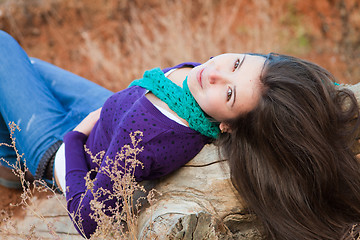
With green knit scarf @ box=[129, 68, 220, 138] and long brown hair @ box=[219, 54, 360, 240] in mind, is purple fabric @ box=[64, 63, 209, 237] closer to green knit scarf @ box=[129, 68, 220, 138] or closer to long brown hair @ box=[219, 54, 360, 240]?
green knit scarf @ box=[129, 68, 220, 138]

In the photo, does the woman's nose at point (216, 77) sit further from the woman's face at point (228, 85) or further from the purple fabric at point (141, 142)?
the purple fabric at point (141, 142)

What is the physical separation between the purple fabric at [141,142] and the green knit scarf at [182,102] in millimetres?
53

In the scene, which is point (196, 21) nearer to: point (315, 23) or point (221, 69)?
point (315, 23)

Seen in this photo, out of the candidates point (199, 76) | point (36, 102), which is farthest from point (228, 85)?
point (36, 102)

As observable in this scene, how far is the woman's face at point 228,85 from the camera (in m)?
2.04

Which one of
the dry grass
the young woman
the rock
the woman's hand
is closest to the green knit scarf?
the young woman

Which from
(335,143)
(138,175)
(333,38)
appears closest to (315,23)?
(333,38)

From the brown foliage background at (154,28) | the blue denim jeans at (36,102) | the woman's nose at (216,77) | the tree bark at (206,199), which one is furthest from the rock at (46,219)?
the brown foliage background at (154,28)

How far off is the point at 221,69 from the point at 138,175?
0.69 m

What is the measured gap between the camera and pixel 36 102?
2.88 meters

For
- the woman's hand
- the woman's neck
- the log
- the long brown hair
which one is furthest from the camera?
the woman's hand

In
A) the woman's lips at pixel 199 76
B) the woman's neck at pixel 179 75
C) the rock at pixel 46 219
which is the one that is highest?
the woman's lips at pixel 199 76

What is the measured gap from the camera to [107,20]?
20.0 feet

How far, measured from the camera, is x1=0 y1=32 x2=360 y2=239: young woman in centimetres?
201
